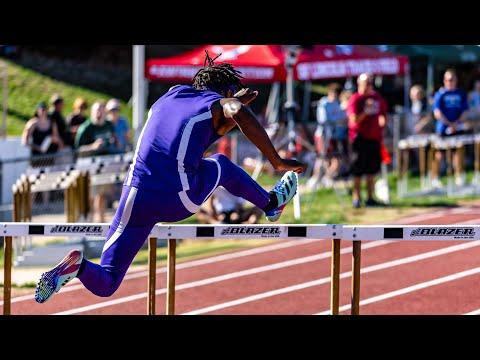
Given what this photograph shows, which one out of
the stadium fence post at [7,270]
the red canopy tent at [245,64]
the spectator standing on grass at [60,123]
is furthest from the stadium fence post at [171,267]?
the red canopy tent at [245,64]

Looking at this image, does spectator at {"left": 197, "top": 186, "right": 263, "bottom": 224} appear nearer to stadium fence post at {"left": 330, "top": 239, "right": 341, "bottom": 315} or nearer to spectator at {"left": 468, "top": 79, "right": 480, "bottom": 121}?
stadium fence post at {"left": 330, "top": 239, "right": 341, "bottom": 315}

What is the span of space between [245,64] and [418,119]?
3.93m

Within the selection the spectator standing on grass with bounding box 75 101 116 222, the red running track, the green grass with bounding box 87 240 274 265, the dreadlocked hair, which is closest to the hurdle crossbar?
the dreadlocked hair

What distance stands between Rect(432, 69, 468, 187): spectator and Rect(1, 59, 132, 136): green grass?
7362 millimetres

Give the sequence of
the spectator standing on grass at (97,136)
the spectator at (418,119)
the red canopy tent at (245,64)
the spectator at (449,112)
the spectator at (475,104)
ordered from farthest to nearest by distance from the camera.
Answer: the spectator at (475,104) → the spectator at (418,119) → the red canopy tent at (245,64) → the spectator at (449,112) → the spectator standing on grass at (97,136)

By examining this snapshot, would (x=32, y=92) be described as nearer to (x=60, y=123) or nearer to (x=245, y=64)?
(x=245, y=64)

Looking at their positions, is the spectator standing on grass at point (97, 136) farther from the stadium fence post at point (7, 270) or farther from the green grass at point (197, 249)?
the stadium fence post at point (7, 270)

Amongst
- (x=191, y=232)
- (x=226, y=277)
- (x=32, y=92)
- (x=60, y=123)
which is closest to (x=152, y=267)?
(x=191, y=232)

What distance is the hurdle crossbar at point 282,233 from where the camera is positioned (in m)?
7.88

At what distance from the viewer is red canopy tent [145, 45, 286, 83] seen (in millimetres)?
17703

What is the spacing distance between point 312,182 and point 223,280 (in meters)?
6.45

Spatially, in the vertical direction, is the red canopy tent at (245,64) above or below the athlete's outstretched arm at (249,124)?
above

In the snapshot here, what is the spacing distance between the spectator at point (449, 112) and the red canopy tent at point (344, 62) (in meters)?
1.95
